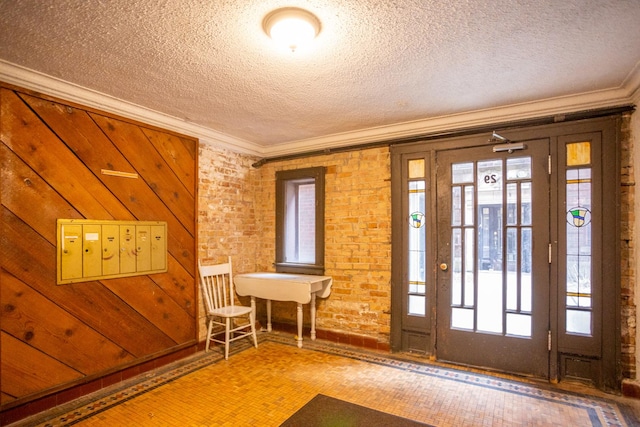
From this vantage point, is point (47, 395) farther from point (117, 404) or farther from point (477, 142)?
point (477, 142)

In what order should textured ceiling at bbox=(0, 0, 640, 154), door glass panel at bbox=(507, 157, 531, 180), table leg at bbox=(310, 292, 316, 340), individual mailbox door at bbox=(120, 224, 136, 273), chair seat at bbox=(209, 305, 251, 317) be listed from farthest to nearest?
table leg at bbox=(310, 292, 316, 340) < chair seat at bbox=(209, 305, 251, 317) < door glass panel at bbox=(507, 157, 531, 180) < individual mailbox door at bbox=(120, 224, 136, 273) < textured ceiling at bbox=(0, 0, 640, 154)

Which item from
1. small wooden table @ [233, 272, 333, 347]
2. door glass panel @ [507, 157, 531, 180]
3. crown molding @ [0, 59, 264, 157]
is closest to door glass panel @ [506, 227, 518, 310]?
door glass panel @ [507, 157, 531, 180]

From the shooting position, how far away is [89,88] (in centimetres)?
273

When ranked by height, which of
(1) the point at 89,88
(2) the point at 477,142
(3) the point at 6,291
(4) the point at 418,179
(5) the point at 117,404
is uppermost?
(1) the point at 89,88

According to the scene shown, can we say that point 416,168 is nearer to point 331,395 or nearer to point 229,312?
point 331,395

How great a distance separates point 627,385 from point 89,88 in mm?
5009

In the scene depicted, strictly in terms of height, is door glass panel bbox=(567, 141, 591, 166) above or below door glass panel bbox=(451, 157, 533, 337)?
above

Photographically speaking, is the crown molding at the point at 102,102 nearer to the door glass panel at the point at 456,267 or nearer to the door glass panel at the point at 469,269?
the door glass panel at the point at 456,267

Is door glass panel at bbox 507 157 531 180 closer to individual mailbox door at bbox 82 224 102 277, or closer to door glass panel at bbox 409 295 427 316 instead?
door glass panel at bbox 409 295 427 316

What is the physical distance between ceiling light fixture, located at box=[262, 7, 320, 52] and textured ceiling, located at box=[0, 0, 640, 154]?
44 mm

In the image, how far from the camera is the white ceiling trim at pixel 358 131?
8.21ft

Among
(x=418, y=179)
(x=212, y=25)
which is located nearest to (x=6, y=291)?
(x=212, y=25)

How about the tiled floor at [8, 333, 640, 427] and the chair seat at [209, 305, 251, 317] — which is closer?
the tiled floor at [8, 333, 640, 427]

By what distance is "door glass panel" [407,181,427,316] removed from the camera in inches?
143
